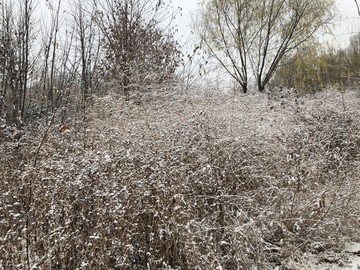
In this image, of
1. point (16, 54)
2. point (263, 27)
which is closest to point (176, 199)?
point (16, 54)

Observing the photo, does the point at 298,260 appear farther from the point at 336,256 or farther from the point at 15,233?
the point at 15,233

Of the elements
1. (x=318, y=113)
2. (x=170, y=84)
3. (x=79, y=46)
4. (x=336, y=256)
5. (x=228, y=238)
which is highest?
(x=79, y=46)

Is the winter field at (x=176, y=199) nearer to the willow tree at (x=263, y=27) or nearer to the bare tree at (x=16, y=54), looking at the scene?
the bare tree at (x=16, y=54)

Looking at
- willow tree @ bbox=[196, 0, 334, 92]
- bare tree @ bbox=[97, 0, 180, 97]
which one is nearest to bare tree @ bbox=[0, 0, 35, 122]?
bare tree @ bbox=[97, 0, 180, 97]

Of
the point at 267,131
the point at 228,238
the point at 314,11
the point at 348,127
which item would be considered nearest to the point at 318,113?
the point at 348,127

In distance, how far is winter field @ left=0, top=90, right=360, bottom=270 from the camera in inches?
108

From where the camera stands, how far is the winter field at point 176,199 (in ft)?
9.04

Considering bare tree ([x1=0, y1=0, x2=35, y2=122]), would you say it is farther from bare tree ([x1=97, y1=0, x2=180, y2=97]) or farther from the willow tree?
the willow tree

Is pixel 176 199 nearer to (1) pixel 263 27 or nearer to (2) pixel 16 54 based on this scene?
(2) pixel 16 54

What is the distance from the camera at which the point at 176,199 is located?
3117 millimetres

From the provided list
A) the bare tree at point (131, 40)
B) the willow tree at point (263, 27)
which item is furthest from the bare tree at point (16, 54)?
the willow tree at point (263, 27)

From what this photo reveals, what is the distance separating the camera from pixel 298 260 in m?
3.08

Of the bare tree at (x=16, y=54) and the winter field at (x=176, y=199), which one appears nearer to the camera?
the winter field at (x=176, y=199)

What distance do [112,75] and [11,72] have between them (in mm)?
2504
